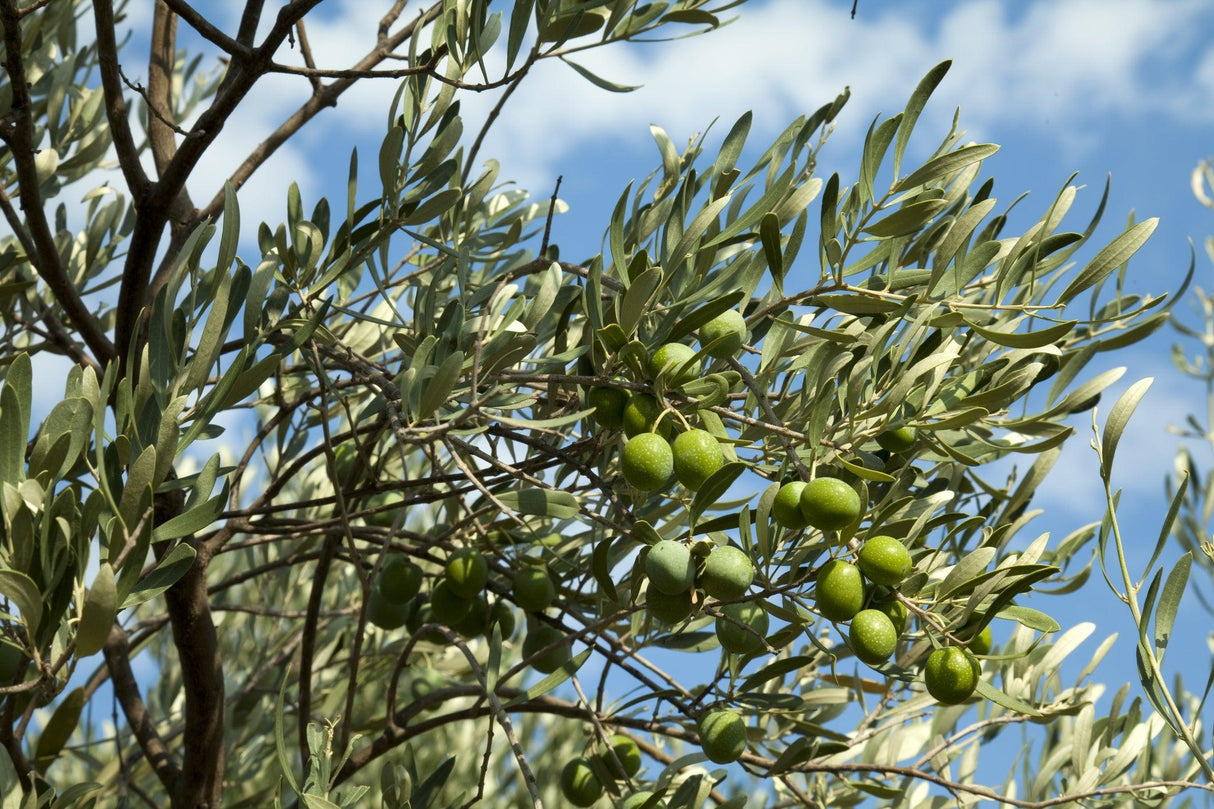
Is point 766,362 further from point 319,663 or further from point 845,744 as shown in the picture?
point 319,663

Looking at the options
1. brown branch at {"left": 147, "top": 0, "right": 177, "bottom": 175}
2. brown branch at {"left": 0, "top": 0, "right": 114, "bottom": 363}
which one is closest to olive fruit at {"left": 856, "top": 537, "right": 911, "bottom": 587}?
brown branch at {"left": 0, "top": 0, "right": 114, "bottom": 363}

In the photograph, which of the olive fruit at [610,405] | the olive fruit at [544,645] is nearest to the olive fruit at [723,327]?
the olive fruit at [610,405]

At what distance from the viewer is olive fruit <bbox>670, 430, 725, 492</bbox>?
4.43 ft

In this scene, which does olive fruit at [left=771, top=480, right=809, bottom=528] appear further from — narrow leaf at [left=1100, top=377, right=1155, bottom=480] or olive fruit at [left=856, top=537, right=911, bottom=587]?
narrow leaf at [left=1100, top=377, right=1155, bottom=480]

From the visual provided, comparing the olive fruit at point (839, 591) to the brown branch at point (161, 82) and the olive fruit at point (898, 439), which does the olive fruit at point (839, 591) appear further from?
the brown branch at point (161, 82)

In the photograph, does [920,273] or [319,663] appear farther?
[319,663]

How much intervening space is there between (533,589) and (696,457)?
0.65m

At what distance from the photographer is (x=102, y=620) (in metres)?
1.19

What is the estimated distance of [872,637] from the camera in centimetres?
135

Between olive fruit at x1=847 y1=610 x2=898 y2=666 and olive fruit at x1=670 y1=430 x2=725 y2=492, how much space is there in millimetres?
247

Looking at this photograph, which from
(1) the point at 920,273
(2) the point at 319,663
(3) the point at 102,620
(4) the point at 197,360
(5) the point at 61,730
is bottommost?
(3) the point at 102,620

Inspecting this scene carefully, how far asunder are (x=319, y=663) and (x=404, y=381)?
200 cm

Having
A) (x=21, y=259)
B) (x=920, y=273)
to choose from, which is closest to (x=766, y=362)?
(x=920, y=273)

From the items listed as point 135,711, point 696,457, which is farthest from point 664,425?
point 135,711
